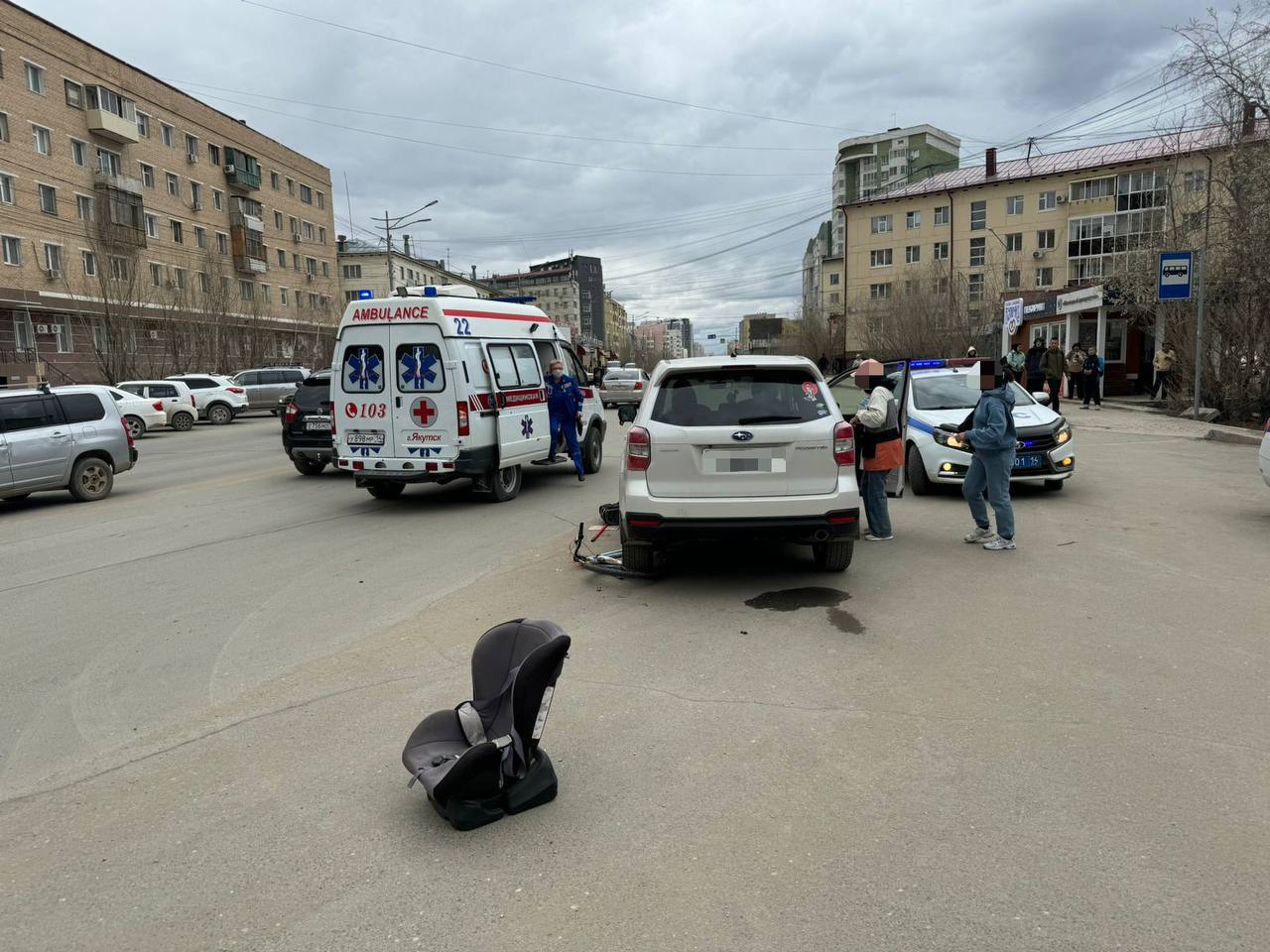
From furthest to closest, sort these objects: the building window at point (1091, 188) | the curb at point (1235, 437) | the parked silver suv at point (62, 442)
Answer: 1. the building window at point (1091, 188)
2. the curb at point (1235, 437)
3. the parked silver suv at point (62, 442)

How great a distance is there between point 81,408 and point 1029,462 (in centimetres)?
1295

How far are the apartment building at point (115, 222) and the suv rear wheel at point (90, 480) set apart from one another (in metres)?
24.2

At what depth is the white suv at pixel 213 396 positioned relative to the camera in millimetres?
30141

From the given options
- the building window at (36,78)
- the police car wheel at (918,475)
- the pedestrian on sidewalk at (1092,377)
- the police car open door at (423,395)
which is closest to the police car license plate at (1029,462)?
the police car wheel at (918,475)

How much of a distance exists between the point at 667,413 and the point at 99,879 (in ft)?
14.9

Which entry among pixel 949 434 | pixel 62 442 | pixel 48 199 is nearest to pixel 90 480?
pixel 62 442

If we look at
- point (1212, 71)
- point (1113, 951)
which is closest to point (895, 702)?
A: point (1113, 951)

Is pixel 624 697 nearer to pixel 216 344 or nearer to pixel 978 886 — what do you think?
pixel 978 886

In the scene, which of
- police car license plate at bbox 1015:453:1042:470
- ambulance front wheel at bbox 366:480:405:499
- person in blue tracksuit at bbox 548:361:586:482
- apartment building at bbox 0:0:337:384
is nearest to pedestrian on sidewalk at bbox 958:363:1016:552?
police car license plate at bbox 1015:453:1042:470

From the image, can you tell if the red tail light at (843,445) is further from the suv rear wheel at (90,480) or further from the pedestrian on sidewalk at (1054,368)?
the pedestrian on sidewalk at (1054,368)

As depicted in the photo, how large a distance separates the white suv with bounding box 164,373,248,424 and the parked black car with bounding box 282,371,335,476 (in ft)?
60.9

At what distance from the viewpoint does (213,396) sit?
3030 centimetres

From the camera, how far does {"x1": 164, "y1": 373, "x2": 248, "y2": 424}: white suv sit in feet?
98.9

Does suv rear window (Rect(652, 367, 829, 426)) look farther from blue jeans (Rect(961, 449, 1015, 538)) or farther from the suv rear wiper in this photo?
blue jeans (Rect(961, 449, 1015, 538))
